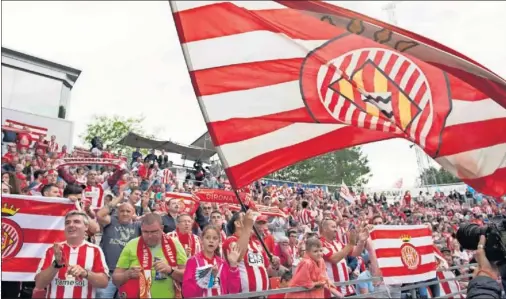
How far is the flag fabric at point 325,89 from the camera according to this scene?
4023 millimetres

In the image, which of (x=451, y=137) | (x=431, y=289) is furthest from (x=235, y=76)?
(x=431, y=289)

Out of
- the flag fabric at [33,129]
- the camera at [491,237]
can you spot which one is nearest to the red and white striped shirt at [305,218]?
the camera at [491,237]

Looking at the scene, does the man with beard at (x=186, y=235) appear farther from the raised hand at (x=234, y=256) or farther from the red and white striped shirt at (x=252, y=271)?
the raised hand at (x=234, y=256)

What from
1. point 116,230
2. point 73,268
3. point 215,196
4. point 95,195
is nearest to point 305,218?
point 215,196

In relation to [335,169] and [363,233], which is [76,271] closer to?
[363,233]

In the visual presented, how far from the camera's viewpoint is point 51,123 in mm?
19250

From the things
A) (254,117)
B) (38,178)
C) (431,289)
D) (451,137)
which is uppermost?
(38,178)

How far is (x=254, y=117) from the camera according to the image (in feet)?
15.1

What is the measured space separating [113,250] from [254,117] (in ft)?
7.69

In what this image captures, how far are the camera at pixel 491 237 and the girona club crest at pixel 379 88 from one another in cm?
102

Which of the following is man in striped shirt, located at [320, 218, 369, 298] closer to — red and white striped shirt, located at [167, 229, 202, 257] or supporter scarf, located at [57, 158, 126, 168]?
red and white striped shirt, located at [167, 229, 202, 257]

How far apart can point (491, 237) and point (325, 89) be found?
2015 millimetres

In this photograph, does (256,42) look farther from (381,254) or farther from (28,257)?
(381,254)

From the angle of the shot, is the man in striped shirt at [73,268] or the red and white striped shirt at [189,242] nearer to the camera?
the man in striped shirt at [73,268]
